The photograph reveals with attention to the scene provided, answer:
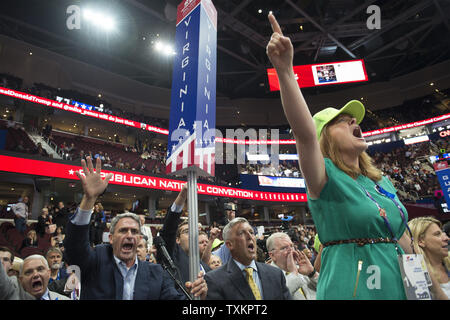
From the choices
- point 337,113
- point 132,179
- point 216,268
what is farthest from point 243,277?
point 132,179

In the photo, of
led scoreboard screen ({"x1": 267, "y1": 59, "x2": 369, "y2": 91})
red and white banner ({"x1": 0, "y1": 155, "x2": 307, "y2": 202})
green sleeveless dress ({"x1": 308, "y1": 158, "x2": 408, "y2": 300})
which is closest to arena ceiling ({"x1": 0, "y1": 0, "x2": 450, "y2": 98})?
led scoreboard screen ({"x1": 267, "y1": 59, "x2": 369, "y2": 91})

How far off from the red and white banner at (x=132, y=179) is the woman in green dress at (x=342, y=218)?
798 centimetres

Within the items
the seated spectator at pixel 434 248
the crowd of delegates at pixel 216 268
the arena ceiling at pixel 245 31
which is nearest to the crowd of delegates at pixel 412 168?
the arena ceiling at pixel 245 31

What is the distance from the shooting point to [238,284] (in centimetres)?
193

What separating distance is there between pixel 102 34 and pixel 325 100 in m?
19.9

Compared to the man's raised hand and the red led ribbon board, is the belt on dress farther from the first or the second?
the red led ribbon board

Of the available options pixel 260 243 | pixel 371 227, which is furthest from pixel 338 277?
pixel 260 243

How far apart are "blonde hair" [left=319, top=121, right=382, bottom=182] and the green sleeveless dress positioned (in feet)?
0.23

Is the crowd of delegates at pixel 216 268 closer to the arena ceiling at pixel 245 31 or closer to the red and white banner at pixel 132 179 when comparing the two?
the red and white banner at pixel 132 179

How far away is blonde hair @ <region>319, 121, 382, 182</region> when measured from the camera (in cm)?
118

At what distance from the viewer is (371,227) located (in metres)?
1.02

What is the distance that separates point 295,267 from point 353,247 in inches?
63.8

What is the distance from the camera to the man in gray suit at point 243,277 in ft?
6.15

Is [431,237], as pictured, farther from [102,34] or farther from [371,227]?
[102,34]
